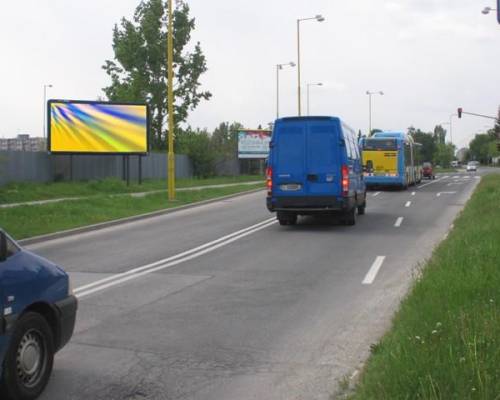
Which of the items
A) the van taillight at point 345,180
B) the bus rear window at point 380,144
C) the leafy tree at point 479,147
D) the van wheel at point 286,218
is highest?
the leafy tree at point 479,147

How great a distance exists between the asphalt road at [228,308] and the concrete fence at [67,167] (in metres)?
17.5

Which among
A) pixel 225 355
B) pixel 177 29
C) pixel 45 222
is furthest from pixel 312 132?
pixel 177 29

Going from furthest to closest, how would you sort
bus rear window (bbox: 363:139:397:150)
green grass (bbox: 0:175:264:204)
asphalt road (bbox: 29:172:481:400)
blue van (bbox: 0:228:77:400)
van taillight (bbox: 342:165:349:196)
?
bus rear window (bbox: 363:139:397:150) < green grass (bbox: 0:175:264:204) < van taillight (bbox: 342:165:349:196) < asphalt road (bbox: 29:172:481:400) < blue van (bbox: 0:228:77:400)

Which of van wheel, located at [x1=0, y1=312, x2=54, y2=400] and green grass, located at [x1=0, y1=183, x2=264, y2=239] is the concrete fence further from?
van wheel, located at [x1=0, y1=312, x2=54, y2=400]

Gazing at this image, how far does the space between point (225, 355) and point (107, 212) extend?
51.5ft

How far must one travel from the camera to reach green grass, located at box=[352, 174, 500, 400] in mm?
4113

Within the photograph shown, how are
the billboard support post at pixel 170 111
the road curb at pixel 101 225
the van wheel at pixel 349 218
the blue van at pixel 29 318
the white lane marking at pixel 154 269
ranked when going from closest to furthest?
the blue van at pixel 29 318 < the white lane marking at pixel 154 269 < the road curb at pixel 101 225 < the van wheel at pixel 349 218 < the billboard support post at pixel 170 111

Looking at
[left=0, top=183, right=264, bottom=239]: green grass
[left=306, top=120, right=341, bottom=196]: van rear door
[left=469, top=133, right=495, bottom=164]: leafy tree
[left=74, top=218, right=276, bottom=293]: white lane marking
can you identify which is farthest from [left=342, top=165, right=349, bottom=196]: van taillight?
[left=469, top=133, right=495, bottom=164]: leafy tree

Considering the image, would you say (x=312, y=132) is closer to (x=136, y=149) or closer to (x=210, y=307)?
(x=210, y=307)

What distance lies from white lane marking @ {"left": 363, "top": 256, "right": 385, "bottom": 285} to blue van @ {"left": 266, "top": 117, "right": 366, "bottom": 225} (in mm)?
5077

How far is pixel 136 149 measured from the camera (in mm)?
34531

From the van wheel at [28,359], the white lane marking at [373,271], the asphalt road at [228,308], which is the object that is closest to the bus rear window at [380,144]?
the asphalt road at [228,308]

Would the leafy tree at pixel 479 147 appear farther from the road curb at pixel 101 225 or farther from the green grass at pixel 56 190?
the road curb at pixel 101 225

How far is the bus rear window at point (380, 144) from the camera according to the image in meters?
35.9
